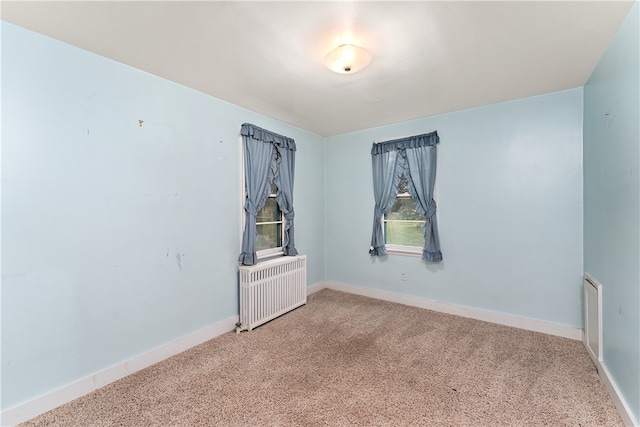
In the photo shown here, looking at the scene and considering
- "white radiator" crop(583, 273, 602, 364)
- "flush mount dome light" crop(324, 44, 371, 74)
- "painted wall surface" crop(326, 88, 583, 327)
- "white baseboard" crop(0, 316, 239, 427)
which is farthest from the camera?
"painted wall surface" crop(326, 88, 583, 327)

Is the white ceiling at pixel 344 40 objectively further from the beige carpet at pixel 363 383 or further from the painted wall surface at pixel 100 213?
the beige carpet at pixel 363 383

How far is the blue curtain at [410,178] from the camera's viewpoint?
3.37 metres

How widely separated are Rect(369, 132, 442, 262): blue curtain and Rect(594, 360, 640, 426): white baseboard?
Answer: 159 cm

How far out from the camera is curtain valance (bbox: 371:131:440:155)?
336 centimetres

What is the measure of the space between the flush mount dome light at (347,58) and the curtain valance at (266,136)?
4.29ft

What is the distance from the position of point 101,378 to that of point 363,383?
194 cm

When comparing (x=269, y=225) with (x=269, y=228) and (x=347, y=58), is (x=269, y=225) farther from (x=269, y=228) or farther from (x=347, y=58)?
(x=347, y=58)

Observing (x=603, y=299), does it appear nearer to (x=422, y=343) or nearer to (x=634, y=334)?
(x=634, y=334)

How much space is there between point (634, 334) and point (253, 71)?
3094 mm

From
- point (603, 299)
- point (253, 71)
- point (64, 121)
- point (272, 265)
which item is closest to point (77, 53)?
point (64, 121)

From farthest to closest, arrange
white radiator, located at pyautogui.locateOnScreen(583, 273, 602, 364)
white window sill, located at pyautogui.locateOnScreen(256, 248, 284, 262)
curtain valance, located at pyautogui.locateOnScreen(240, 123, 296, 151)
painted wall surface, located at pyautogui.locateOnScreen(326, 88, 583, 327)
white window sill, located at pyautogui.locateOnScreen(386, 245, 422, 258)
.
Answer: white window sill, located at pyautogui.locateOnScreen(386, 245, 422, 258) → white window sill, located at pyautogui.locateOnScreen(256, 248, 284, 262) → curtain valance, located at pyautogui.locateOnScreen(240, 123, 296, 151) → painted wall surface, located at pyautogui.locateOnScreen(326, 88, 583, 327) → white radiator, located at pyautogui.locateOnScreen(583, 273, 602, 364)

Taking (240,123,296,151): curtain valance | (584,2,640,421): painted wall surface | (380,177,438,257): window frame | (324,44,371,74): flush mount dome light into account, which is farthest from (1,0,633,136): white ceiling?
(380,177,438,257): window frame

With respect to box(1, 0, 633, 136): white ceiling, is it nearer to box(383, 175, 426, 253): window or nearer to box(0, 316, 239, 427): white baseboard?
box(383, 175, 426, 253): window

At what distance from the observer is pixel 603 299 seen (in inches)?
79.1
